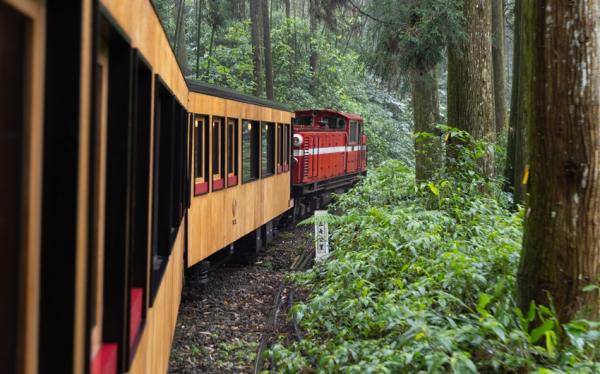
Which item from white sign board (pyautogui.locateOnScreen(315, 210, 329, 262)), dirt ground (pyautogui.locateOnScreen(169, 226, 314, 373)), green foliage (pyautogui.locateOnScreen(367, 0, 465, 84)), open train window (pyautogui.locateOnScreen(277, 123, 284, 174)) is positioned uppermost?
green foliage (pyautogui.locateOnScreen(367, 0, 465, 84))

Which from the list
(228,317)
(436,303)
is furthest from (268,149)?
(436,303)

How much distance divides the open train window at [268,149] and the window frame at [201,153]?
11.4ft

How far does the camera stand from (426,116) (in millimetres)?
14250

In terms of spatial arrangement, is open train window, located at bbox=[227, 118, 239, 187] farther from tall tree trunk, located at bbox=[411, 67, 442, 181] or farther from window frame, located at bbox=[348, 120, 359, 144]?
window frame, located at bbox=[348, 120, 359, 144]

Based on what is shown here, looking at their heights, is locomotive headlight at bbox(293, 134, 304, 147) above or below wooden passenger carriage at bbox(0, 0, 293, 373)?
above

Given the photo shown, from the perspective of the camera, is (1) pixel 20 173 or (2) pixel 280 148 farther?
(2) pixel 280 148

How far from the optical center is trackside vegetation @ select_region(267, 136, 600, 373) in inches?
175

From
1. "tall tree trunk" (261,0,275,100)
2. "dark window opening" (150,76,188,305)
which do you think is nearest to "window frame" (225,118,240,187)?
"dark window opening" (150,76,188,305)

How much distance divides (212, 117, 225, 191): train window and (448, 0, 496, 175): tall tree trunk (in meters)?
3.82

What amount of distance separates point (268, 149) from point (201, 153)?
189 inches

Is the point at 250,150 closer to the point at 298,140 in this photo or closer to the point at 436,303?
the point at 298,140

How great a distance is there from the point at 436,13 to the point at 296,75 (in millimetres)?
20608

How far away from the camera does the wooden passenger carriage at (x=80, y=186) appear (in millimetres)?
1435

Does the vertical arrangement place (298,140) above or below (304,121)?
below
